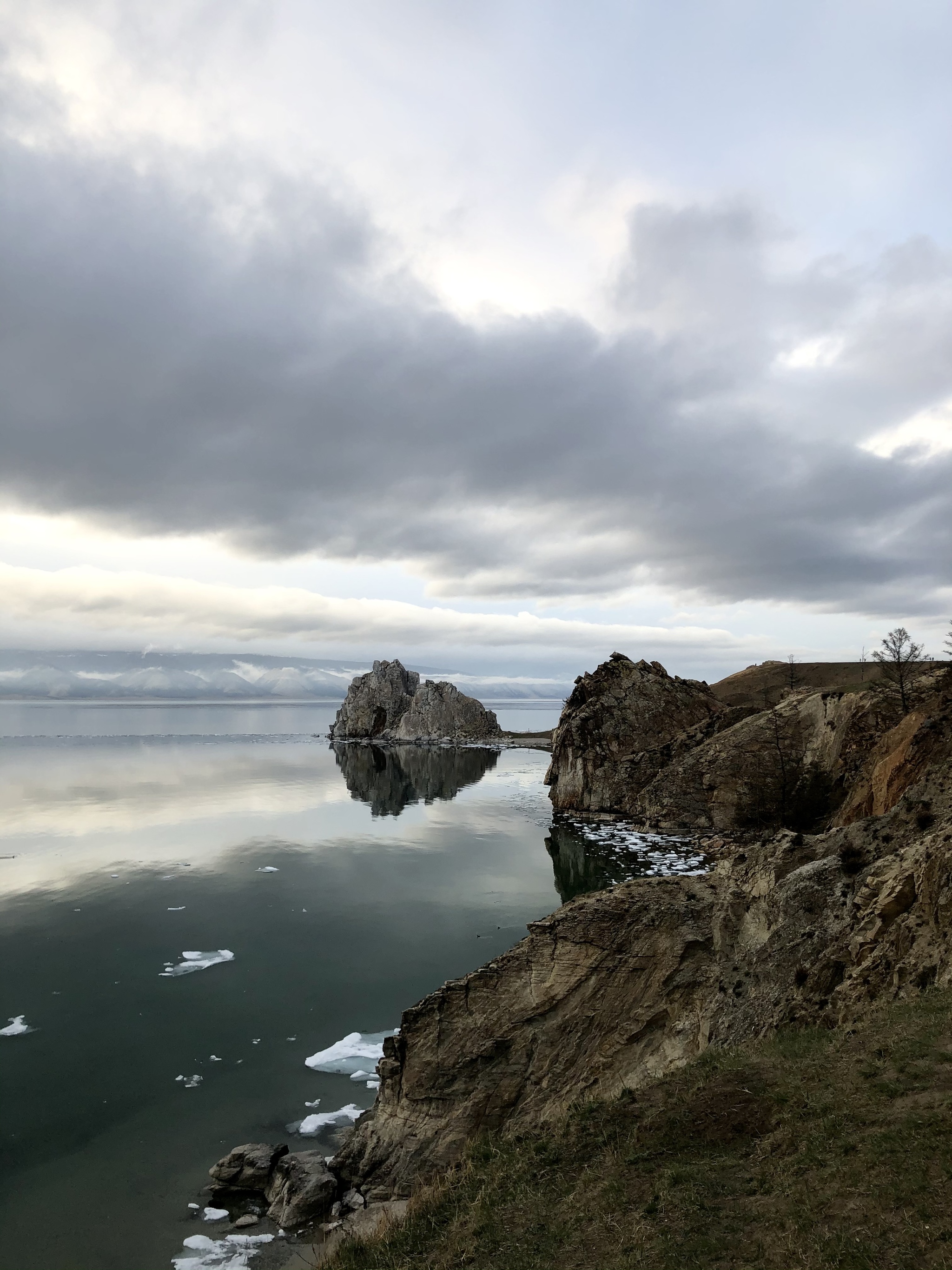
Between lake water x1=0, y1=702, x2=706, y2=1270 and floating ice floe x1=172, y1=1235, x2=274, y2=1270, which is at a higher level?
floating ice floe x1=172, y1=1235, x2=274, y2=1270

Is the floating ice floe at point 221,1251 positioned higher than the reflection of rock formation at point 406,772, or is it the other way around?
the floating ice floe at point 221,1251

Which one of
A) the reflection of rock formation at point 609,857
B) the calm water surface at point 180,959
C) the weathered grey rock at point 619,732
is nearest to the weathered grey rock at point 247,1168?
the calm water surface at point 180,959

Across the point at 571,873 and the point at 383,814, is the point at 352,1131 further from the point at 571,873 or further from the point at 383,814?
the point at 383,814

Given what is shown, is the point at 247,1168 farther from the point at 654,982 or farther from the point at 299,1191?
the point at 654,982

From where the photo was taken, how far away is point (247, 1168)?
1759 cm

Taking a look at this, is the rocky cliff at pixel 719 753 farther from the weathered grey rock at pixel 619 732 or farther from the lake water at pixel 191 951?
the lake water at pixel 191 951

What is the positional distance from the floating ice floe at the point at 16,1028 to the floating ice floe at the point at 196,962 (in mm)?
5521

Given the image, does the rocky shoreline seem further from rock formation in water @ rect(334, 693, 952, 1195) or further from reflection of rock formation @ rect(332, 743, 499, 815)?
reflection of rock formation @ rect(332, 743, 499, 815)

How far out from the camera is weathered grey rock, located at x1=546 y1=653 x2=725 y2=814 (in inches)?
2864

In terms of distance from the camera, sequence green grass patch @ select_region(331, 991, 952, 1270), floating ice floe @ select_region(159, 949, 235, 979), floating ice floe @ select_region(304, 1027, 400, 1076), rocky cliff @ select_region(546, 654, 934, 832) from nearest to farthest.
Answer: green grass patch @ select_region(331, 991, 952, 1270), floating ice floe @ select_region(304, 1027, 400, 1076), floating ice floe @ select_region(159, 949, 235, 979), rocky cliff @ select_region(546, 654, 934, 832)

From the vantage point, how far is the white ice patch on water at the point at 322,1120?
20078 millimetres

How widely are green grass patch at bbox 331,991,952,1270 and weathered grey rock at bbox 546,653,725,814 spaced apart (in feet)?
195

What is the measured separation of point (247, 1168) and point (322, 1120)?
3405mm

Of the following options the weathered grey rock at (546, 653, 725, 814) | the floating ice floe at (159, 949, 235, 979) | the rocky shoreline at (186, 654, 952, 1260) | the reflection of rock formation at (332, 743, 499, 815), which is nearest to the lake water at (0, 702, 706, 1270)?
the floating ice floe at (159, 949, 235, 979)
